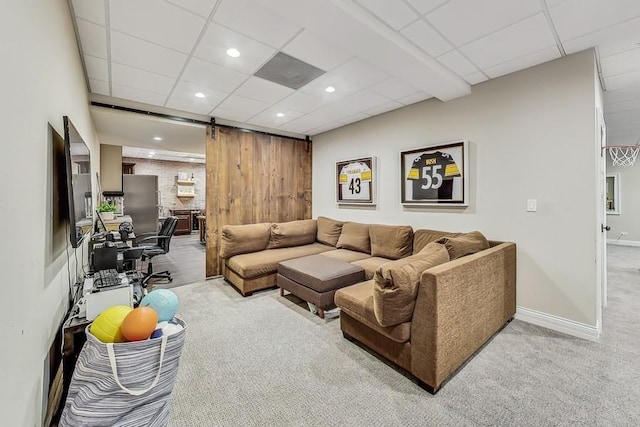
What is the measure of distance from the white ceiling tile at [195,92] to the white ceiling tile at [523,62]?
9.75 ft

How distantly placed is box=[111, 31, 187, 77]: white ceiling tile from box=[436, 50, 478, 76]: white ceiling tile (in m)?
2.40

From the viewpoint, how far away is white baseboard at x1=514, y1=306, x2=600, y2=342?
8.10 ft

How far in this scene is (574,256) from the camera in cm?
254

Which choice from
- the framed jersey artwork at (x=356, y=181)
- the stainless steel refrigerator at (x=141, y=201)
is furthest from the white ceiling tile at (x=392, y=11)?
the stainless steel refrigerator at (x=141, y=201)

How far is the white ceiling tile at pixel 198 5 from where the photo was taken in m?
1.83

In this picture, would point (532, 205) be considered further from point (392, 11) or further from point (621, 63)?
point (392, 11)

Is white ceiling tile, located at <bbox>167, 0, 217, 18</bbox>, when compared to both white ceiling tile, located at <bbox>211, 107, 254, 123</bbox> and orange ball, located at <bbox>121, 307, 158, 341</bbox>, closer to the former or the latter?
orange ball, located at <bbox>121, 307, 158, 341</bbox>

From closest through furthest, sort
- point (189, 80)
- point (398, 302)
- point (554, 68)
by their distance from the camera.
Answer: point (398, 302) < point (554, 68) < point (189, 80)

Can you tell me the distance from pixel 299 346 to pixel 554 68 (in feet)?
11.4

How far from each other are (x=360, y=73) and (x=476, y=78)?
4.14 ft

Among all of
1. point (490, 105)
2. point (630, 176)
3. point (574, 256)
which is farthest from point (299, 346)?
point (630, 176)

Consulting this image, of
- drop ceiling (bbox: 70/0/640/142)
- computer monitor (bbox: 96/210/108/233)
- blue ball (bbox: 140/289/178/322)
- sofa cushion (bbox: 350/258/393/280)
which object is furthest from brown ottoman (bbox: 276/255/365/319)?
computer monitor (bbox: 96/210/108/233)

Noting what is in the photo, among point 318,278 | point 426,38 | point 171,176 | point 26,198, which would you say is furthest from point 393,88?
point 171,176

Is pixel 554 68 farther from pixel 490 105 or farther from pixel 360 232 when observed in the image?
pixel 360 232
